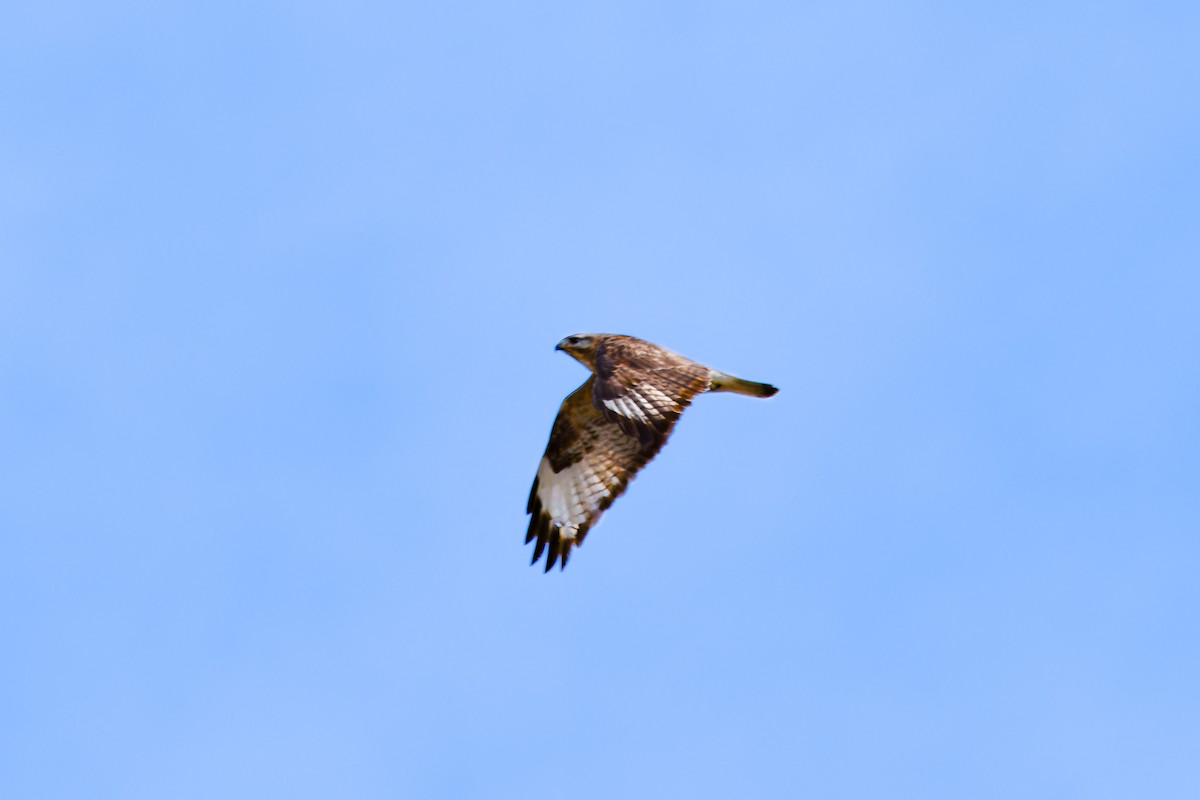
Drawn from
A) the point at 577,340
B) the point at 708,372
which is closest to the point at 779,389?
the point at 708,372

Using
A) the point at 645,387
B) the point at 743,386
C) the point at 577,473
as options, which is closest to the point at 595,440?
the point at 577,473

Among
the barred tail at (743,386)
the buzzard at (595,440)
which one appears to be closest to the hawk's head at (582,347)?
the buzzard at (595,440)

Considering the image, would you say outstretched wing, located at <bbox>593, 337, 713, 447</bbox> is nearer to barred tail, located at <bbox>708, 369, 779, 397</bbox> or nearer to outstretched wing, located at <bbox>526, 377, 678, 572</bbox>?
barred tail, located at <bbox>708, 369, 779, 397</bbox>

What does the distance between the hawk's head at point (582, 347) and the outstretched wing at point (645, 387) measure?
33 centimetres

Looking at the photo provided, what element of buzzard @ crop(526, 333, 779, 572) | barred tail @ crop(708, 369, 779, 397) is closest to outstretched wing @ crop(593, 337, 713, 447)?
buzzard @ crop(526, 333, 779, 572)

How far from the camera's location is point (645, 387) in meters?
10.5

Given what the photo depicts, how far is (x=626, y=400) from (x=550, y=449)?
4.98ft

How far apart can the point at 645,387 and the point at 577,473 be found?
1309mm


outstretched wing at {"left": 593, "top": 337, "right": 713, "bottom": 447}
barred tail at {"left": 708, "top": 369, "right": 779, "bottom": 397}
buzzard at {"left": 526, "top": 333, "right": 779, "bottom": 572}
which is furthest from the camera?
barred tail at {"left": 708, "top": 369, "right": 779, "bottom": 397}

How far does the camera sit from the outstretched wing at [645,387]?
10383 millimetres

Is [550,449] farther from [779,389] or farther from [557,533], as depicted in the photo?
[779,389]

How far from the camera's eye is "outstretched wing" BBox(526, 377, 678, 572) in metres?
11.4

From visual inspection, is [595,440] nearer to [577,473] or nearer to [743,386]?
[577,473]

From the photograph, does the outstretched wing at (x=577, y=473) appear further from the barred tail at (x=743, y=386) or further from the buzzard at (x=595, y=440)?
the barred tail at (x=743, y=386)
